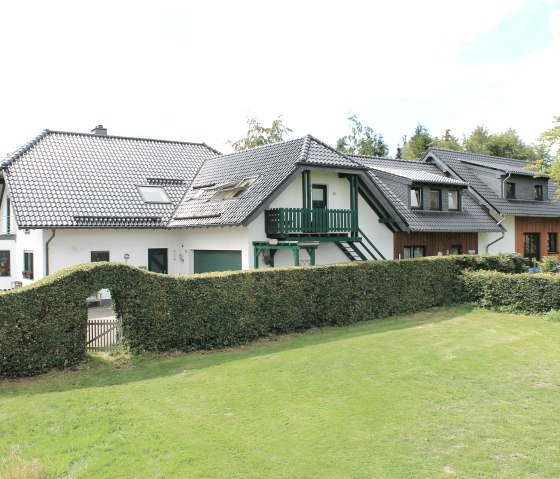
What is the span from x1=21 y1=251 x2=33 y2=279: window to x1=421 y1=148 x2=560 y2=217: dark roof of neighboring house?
833 inches

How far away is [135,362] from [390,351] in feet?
18.6

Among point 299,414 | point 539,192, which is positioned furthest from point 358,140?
point 299,414

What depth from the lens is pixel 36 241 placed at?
63.6 ft

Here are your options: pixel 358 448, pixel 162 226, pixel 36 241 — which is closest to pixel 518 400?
pixel 358 448

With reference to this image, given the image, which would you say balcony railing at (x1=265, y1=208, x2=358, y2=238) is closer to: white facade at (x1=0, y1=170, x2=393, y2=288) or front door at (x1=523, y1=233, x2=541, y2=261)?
white facade at (x1=0, y1=170, x2=393, y2=288)

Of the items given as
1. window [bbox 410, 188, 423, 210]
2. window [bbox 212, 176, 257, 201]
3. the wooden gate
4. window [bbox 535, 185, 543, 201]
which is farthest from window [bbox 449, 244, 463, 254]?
the wooden gate

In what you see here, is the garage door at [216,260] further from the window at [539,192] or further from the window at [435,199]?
the window at [539,192]

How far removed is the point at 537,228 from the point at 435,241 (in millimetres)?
8184

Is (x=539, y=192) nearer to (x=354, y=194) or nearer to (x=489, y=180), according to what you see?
(x=489, y=180)

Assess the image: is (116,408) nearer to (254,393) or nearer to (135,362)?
(254,393)

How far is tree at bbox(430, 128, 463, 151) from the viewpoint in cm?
5212

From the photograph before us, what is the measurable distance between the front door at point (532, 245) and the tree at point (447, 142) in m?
21.3

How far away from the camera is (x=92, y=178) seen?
21.6 m

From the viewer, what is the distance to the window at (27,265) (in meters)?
20.2
